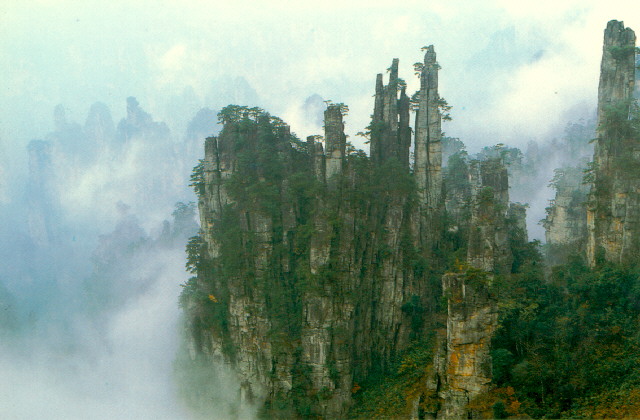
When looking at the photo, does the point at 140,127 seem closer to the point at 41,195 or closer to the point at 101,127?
the point at 101,127

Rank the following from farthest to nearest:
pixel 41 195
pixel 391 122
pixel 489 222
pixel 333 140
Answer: pixel 41 195
pixel 391 122
pixel 333 140
pixel 489 222

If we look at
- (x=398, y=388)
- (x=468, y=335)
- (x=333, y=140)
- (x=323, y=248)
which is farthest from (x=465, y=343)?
(x=333, y=140)

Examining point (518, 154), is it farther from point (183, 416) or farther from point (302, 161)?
point (183, 416)

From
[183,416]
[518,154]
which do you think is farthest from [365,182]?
[518,154]

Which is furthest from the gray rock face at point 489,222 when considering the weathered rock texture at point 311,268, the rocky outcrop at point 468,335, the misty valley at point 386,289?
the rocky outcrop at point 468,335

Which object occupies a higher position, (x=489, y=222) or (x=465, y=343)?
(x=489, y=222)

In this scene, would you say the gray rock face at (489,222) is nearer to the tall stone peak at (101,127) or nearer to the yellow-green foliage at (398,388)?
the yellow-green foliage at (398,388)
